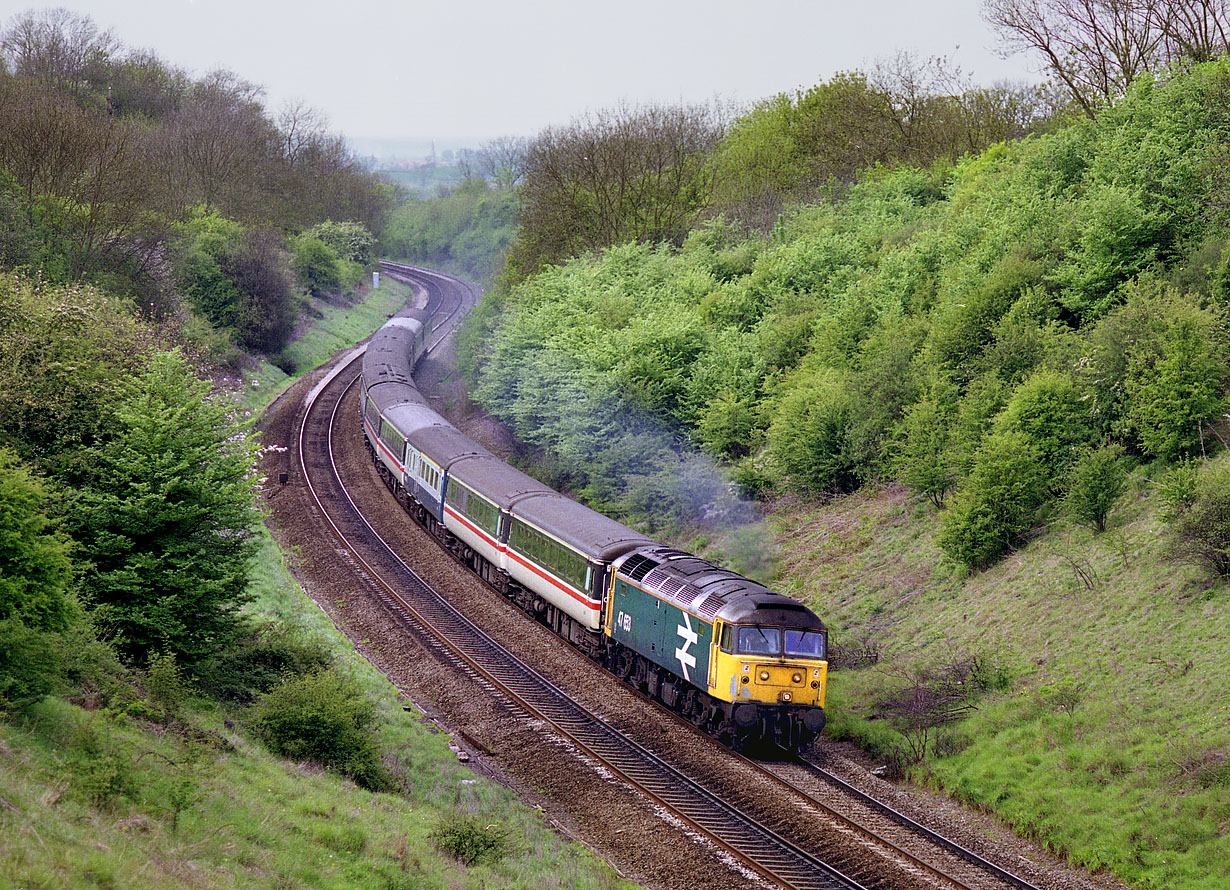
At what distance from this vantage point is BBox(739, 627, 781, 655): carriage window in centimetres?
1809

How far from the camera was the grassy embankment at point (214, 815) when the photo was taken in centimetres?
948

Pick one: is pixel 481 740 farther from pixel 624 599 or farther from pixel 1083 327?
pixel 1083 327

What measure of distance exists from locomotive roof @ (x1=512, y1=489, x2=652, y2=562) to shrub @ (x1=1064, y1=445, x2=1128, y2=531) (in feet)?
30.5

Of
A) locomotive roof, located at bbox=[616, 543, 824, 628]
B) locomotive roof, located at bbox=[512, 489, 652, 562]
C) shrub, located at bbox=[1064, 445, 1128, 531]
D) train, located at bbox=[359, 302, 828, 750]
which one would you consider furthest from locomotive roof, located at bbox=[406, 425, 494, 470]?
shrub, located at bbox=[1064, 445, 1128, 531]

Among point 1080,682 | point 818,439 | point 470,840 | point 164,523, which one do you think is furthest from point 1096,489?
point 164,523

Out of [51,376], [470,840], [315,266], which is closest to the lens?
[470,840]

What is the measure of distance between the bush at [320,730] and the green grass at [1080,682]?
30.0 feet

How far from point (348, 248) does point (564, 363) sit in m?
54.2

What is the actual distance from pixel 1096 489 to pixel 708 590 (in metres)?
8.77

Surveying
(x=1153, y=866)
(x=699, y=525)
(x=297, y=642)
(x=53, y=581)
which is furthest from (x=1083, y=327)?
(x=53, y=581)

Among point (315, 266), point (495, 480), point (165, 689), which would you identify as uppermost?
point (315, 266)

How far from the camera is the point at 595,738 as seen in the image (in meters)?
19.4

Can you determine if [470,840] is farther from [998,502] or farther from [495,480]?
[495,480]

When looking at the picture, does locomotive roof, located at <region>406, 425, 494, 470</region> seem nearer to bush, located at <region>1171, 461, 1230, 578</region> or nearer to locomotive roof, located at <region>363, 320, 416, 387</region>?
locomotive roof, located at <region>363, 320, 416, 387</region>
